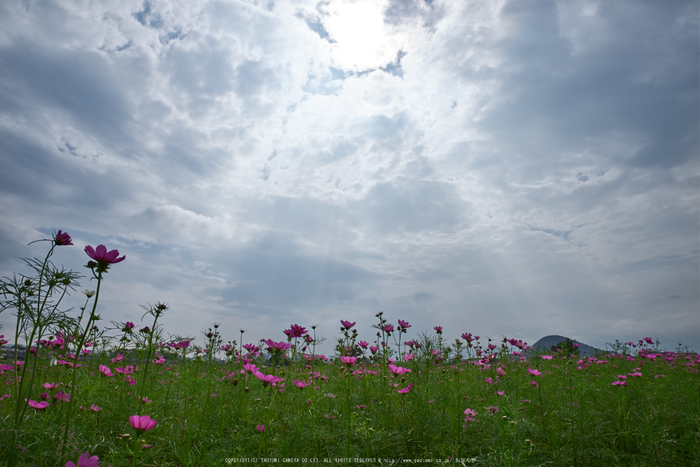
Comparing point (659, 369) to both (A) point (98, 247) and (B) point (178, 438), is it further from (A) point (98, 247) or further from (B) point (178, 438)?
(A) point (98, 247)

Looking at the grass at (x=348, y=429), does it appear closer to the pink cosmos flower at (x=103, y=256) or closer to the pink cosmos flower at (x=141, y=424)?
the pink cosmos flower at (x=141, y=424)

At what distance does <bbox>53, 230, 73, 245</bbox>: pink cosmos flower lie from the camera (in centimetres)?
221

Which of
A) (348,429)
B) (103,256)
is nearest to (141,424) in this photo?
(103,256)

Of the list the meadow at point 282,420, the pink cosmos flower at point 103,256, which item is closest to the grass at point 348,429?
the meadow at point 282,420

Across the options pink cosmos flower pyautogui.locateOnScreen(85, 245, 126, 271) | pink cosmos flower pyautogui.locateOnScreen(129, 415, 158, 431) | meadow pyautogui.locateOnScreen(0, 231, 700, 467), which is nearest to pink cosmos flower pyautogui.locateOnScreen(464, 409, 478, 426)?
meadow pyautogui.locateOnScreen(0, 231, 700, 467)

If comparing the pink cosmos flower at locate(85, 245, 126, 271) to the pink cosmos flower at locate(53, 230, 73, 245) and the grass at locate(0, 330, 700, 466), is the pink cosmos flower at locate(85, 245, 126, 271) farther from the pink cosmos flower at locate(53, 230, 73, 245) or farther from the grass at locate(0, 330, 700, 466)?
the grass at locate(0, 330, 700, 466)

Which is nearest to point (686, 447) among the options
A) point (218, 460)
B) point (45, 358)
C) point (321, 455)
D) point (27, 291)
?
point (321, 455)

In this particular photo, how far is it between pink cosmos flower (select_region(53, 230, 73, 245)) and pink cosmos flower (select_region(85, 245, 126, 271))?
0.42m

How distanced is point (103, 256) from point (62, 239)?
0.47 m

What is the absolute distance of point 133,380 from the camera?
13.8 ft

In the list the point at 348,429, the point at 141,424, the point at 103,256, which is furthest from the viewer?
the point at 348,429

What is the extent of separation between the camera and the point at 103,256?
2023 mm

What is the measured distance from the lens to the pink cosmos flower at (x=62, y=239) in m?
2.21

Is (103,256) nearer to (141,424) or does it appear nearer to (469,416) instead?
(141,424)
